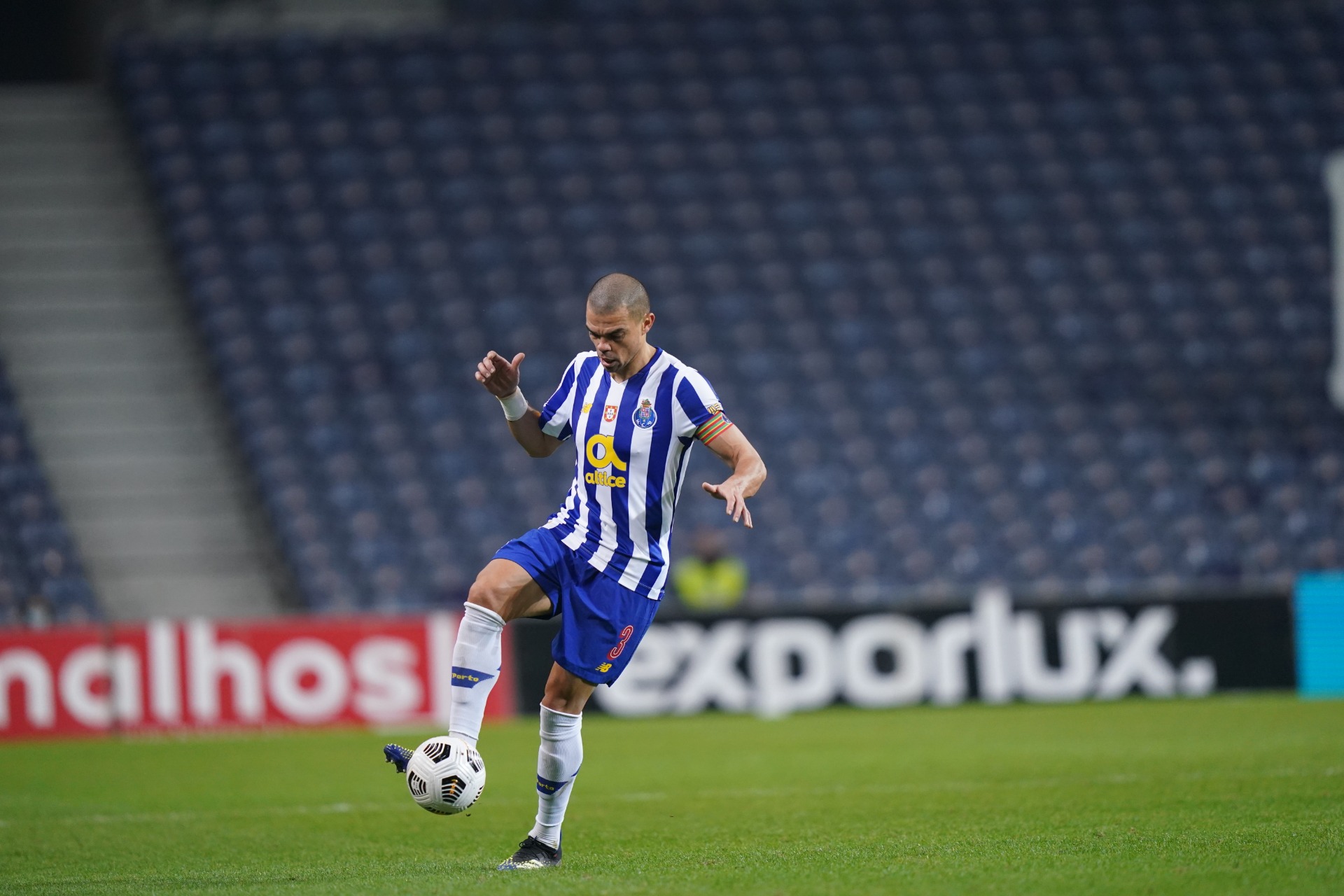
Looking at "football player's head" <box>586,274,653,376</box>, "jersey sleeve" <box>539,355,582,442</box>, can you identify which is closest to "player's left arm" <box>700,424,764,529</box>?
"football player's head" <box>586,274,653,376</box>

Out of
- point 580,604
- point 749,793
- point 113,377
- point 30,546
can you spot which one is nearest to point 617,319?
point 580,604

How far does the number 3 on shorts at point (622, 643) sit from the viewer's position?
230 inches

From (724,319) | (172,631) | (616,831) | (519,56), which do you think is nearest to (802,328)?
(724,319)

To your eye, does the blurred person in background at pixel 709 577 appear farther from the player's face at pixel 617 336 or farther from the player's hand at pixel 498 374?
the player's face at pixel 617 336

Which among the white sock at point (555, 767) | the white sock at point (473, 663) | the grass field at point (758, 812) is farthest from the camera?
the white sock at point (555, 767)

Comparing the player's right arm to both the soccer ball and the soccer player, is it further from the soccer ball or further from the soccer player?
the soccer ball

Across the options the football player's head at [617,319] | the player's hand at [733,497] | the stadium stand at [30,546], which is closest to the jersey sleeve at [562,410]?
the football player's head at [617,319]

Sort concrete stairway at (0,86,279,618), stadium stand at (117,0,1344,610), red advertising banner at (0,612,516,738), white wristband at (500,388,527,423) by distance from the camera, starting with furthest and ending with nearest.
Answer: stadium stand at (117,0,1344,610) → concrete stairway at (0,86,279,618) → red advertising banner at (0,612,516,738) → white wristband at (500,388,527,423)

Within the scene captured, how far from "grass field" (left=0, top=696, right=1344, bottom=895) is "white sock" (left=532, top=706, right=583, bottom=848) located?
0.16 metres

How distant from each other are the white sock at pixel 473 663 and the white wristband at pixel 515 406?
0.79 metres

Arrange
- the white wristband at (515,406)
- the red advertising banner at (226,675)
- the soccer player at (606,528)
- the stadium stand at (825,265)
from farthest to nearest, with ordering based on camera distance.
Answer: the stadium stand at (825,265) → the red advertising banner at (226,675) → the white wristband at (515,406) → the soccer player at (606,528)

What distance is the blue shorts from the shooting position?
579 cm

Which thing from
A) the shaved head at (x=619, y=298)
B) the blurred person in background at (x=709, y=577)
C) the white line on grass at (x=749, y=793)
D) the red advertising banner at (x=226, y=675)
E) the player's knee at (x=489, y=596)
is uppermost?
the shaved head at (x=619, y=298)

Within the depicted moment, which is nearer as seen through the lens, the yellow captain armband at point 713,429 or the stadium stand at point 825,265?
the yellow captain armband at point 713,429
